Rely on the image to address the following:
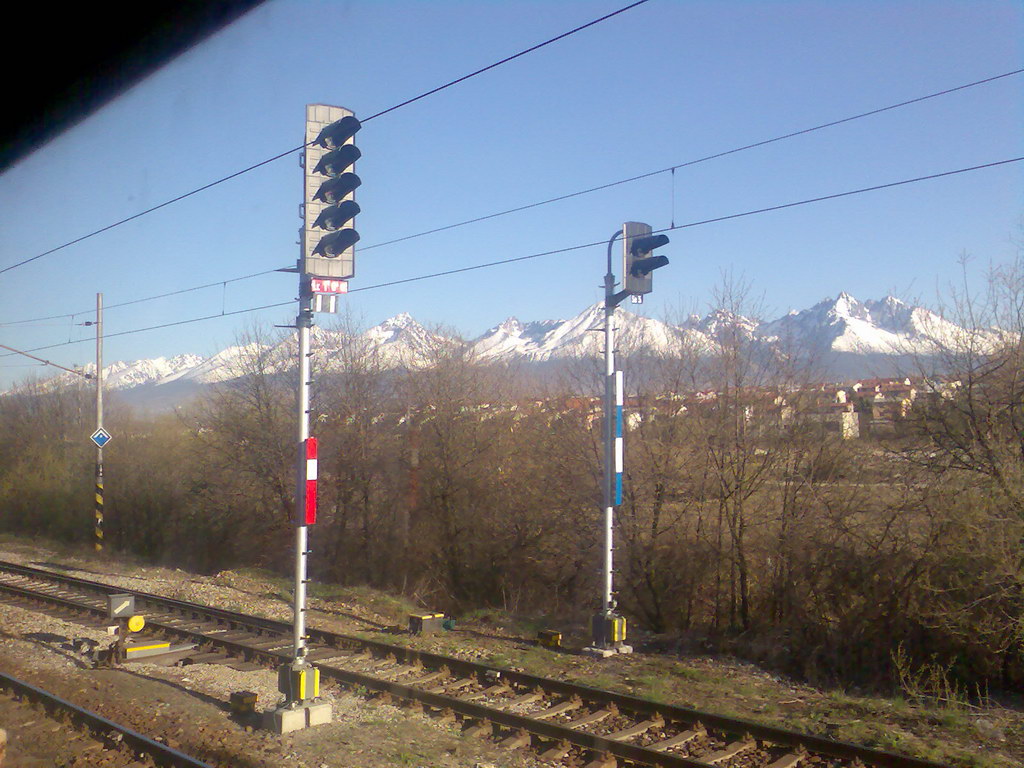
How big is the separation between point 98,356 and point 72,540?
12.4 m

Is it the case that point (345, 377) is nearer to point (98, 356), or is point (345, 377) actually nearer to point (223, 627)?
point (98, 356)

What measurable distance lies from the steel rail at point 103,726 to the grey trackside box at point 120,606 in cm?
120

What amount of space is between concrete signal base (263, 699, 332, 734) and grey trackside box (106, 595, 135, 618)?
3.70 m

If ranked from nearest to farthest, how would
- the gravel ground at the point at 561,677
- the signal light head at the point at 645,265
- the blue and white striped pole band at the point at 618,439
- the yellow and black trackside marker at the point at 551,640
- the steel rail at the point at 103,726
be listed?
the steel rail at the point at 103,726 → the gravel ground at the point at 561,677 → the signal light head at the point at 645,265 → the blue and white striped pole band at the point at 618,439 → the yellow and black trackside marker at the point at 551,640

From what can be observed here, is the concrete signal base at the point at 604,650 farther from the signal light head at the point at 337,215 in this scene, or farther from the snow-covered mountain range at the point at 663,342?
the signal light head at the point at 337,215

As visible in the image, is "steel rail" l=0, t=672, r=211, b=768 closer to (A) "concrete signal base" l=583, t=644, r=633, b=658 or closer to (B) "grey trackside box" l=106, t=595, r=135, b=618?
(B) "grey trackside box" l=106, t=595, r=135, b=618

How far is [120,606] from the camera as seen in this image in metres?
10.4

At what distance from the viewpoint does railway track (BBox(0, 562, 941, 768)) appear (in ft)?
23.2

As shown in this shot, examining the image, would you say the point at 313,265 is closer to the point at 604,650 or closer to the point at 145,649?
the point at 145,649

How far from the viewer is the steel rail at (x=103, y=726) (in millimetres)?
6805

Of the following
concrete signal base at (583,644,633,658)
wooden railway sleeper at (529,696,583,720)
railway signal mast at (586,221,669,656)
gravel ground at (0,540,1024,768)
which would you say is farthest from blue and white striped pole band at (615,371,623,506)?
wooden railway sleeper at (529,696,583,720)

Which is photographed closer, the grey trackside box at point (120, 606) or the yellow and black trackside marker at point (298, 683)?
the yellow and black trackside marker at point (298, 683)

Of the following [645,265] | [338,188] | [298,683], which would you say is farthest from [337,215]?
[645,265]

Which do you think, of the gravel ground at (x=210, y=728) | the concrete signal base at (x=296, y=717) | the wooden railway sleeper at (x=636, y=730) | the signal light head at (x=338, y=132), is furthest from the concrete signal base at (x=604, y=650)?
the signal light head at (x=338, y=132)
